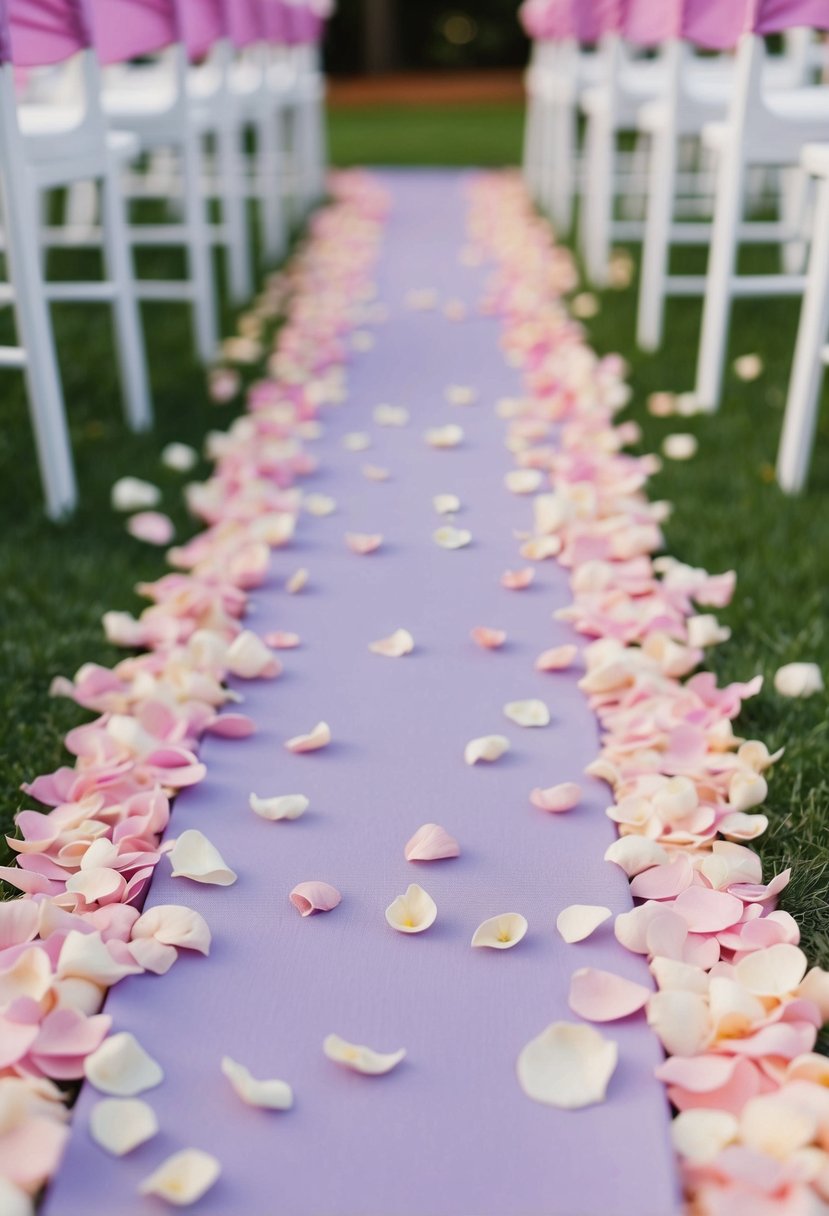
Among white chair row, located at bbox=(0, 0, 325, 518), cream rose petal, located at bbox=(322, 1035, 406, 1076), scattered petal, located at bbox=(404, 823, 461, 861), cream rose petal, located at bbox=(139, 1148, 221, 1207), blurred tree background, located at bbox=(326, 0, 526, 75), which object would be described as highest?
white chair row, located at bbox=(0, 0, 325, 518)

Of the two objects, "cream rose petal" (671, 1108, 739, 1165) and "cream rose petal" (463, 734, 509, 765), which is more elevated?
"cream rose petal" (671, 1108, 739, 1165)

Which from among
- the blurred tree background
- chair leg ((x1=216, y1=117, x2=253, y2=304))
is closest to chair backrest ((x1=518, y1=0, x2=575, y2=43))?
chair leg ((x1=216, y1=117, x2=253, y2=304))

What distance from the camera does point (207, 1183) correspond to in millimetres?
809

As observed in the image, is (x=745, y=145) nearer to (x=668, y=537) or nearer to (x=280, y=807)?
(x=668, y=537)

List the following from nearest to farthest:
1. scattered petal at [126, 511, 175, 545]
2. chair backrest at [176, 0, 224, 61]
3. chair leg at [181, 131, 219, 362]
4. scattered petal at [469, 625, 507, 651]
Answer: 1. scattered petal at [469, 625, 507, 651]
2. scattered petal at [126, 511, 175, 545]
3. chair backrest at [176, 0, 224, 61]
4. chair leg at [181, 131, 219, 362]

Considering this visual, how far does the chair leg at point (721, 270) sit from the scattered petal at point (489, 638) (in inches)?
45.9

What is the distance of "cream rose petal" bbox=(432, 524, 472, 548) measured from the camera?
1924 mm

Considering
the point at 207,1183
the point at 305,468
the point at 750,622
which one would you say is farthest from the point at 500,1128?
the point at 305,468

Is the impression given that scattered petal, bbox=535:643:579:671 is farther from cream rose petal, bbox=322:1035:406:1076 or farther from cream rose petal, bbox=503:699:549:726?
cream rose petal, bbox=322:1035:406:1076

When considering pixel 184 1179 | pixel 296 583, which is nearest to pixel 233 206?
pixel 296 583

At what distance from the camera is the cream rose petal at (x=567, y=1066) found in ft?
2.92

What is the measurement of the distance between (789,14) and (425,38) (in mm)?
11986

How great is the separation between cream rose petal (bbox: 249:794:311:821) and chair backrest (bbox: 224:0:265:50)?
267cm

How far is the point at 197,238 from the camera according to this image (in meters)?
2.91
